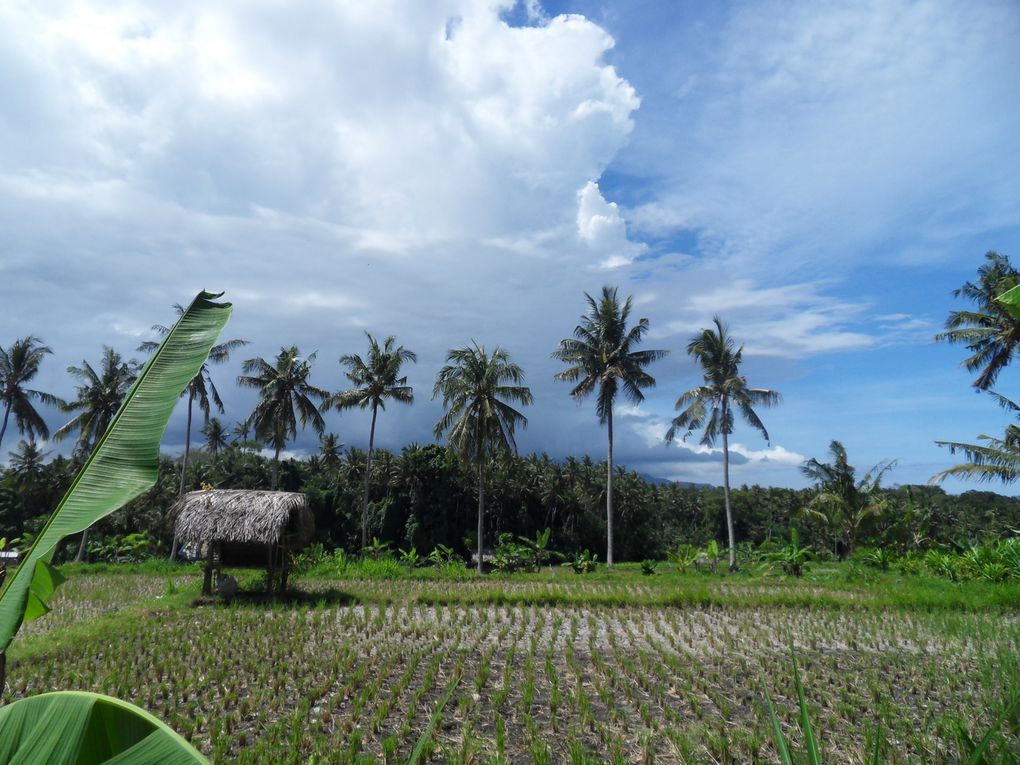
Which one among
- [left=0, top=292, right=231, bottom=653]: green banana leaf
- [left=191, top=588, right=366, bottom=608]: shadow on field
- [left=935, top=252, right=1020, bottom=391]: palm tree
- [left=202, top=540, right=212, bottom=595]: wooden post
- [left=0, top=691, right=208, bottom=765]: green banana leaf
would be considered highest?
[left=935, top=252, right=1020, bottom=391]: palm tree

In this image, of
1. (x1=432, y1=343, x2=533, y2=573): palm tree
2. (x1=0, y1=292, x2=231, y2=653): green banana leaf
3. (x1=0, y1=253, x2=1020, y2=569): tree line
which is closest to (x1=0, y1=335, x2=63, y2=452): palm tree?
(x1=0, y1=253, x2=1020, y2=569): tree line

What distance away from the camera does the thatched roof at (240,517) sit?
1290 centimetres

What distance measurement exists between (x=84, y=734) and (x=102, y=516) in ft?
1.72

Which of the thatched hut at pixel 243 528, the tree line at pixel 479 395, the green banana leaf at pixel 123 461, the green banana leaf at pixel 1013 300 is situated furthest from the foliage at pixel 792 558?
the green banana leaf at pixel 123 461

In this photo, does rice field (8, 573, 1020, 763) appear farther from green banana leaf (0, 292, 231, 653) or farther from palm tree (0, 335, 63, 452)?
palm tree (0, 335, 63, 452)

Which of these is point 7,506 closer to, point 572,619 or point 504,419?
point 504,419

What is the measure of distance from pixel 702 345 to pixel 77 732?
81.8 ft

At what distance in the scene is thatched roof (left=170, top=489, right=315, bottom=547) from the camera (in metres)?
12.9

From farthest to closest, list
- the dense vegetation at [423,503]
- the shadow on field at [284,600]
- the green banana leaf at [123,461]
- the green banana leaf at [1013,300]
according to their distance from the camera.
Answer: the dense vegetation at [423,503]
the shadow on field at [284,600]
the green banana leaf at [1013,300]
the green banana leaf at [123,461]

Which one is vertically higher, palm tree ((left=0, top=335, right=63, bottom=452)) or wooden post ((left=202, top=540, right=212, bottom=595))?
palm tree ((left=0, top=335, right=63, bottom=452))

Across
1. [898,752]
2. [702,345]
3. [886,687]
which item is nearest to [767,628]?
[886,687]

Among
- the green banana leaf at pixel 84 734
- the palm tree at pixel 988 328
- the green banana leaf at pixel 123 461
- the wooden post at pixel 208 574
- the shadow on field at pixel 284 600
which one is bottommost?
the shadow on field at pixel 284 600

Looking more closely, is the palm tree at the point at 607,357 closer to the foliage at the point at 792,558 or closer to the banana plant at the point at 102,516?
the foliage at the point at 792,558

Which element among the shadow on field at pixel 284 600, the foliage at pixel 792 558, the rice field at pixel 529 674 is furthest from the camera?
the foliage at pixel 792 558
